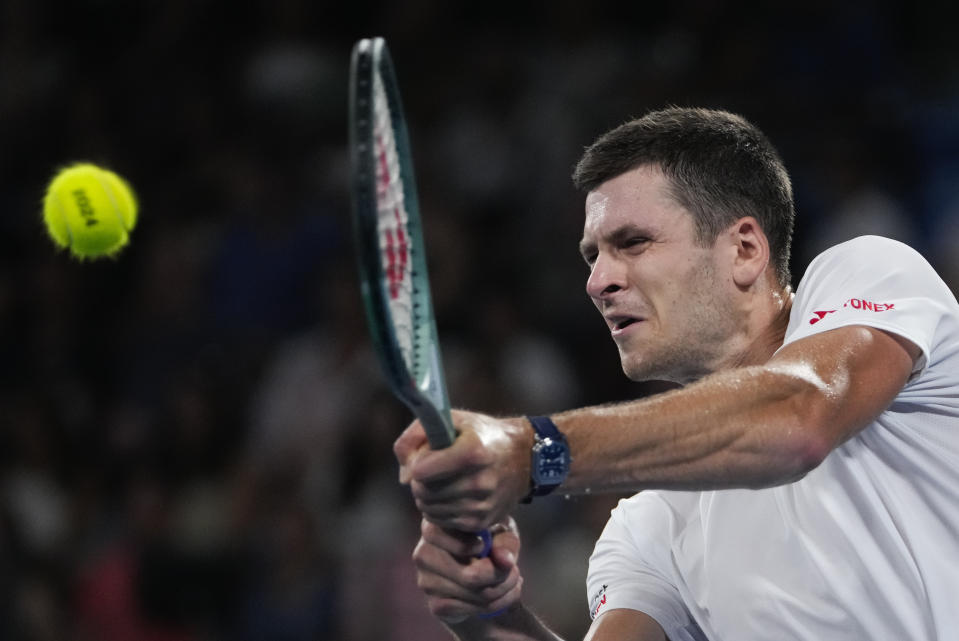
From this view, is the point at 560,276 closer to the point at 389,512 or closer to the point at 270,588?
the point at 389,512

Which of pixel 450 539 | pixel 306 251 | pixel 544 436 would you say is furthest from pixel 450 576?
pixel 306 251

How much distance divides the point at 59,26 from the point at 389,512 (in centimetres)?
510

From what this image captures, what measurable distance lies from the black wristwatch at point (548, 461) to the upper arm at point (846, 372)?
466mm

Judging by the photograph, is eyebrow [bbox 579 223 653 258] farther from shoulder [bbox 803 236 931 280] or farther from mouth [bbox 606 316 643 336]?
shoulder [bbox 803 236 931 280]

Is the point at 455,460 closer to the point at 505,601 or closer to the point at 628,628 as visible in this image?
the point at 505,601

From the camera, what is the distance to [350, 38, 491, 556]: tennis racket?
215 centimetres

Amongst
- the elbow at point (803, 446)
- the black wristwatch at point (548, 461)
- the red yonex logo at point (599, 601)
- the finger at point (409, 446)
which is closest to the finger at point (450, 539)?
the finger at point (409, 446)

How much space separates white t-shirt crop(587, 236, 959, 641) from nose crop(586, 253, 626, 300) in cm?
44

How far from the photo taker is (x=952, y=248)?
6570 millimetres

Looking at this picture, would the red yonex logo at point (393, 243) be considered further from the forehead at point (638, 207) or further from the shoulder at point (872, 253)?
the shoulder at point (872, 253)

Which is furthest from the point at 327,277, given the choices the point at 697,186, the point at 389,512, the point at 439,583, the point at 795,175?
the point at 439,583

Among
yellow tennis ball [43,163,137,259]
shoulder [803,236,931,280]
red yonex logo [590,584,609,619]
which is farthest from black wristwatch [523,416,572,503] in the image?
yellow tennis ball [43,163,137,259]

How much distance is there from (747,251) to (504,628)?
1.17 m

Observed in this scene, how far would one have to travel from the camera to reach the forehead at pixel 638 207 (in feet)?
11.0
